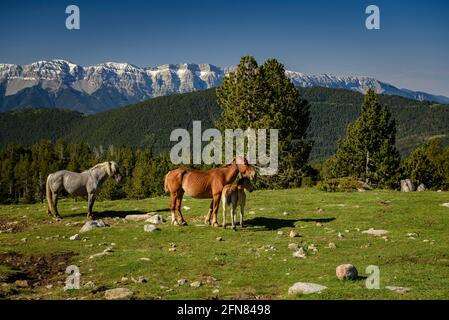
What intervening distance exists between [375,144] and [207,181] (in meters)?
43.7

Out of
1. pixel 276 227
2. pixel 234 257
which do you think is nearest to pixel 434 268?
pixel 234 257

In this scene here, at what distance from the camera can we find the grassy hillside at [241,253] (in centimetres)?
1107

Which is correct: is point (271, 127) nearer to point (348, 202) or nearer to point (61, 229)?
point (348, 202)

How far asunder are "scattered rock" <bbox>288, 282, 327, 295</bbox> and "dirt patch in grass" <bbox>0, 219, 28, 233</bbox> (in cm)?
1582

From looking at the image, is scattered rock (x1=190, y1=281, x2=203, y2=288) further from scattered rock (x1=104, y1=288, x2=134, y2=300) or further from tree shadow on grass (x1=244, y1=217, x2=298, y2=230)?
tree shadow on grass (x1=244, y1=217, x2=298, y2=230)

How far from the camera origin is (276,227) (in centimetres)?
1958

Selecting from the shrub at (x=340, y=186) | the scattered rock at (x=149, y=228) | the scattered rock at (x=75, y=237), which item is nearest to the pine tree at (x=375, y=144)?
the shrub at (x=340, y=186)

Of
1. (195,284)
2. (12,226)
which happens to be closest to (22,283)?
(195,284)

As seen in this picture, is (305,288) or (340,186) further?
(340,186)

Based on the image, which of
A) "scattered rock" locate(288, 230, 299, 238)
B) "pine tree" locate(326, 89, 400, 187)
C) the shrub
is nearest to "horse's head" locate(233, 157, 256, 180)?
"scattered rock" locate(288, 230, 299, 238)

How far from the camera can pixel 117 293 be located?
10609 millimetres

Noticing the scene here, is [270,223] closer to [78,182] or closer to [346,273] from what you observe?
[346,273]

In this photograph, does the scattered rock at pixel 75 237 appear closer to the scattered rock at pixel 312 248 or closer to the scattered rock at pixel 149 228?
the scattered rock at pixel 149 228

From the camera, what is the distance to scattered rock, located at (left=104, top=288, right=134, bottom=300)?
410 inches
